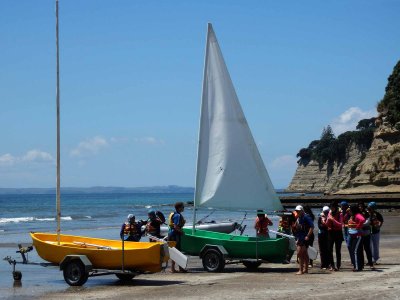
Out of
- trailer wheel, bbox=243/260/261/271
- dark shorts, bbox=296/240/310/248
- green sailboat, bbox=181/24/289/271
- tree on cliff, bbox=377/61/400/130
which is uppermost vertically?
tree on cliff, bbox=377/61/400/130

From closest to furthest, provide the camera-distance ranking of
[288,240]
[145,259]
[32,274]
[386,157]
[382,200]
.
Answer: [145,259] < [288,240] < [32,274] < [382,200] < [386,157]

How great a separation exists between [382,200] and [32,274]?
154 ft

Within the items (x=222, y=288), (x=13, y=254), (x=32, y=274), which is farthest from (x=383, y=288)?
(x=13, y=254)

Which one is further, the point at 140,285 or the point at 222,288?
the point at 140,285

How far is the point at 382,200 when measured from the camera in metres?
61.3

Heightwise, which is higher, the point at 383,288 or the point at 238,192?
the point at 238,192

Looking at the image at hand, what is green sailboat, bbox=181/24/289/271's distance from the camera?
17609 millimetres

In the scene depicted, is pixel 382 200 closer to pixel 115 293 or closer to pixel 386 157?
pixel 386 157

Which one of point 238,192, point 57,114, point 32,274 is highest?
point 57,114

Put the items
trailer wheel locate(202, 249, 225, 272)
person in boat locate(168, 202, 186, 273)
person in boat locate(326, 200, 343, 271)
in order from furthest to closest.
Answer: person in boat locate(168, 202, 186, 273)
trailer wheel locate(202, 249, 225, 272)
person in boat locate(326, 200, 343, 271)

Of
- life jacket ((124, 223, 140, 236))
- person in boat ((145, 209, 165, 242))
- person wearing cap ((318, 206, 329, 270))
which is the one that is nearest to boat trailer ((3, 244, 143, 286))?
life jacket ((124, 223, 140, 236))

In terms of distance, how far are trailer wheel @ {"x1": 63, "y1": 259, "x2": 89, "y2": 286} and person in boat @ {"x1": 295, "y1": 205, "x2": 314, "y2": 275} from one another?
4597 mm

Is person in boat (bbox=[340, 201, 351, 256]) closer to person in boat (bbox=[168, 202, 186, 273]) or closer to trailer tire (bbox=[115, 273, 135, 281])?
person in boat (bbox=[168, 202, 186, 273])

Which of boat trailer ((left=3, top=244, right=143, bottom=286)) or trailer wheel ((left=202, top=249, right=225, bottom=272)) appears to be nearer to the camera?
boat trailer ((left=3, top=244, right=143, bottom=286))
